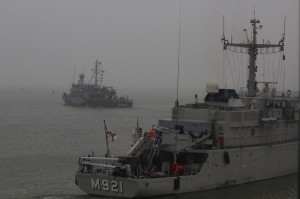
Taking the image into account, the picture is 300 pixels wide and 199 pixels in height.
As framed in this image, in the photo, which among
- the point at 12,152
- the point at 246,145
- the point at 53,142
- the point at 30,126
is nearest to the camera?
the point at 246,145

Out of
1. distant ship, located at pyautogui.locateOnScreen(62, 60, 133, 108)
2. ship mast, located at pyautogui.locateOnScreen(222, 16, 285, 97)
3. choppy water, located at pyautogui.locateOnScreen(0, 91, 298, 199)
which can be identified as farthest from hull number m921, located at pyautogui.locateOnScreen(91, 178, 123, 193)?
distant ship, located at pyautogui.locateOnScreen(62, 60, 133, 108)

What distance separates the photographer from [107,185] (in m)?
23.4

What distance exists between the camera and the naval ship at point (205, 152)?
932 inches

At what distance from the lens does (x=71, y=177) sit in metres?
29.8

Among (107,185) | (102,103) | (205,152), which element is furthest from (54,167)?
(102,103)

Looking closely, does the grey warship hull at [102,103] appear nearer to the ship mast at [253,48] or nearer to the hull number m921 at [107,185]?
the ship mast at [253,48]

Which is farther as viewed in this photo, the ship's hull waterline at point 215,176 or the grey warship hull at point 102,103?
the grey warship hull at point 102,103

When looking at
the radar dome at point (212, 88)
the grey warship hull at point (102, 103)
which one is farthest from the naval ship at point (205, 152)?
the grey warship hull at point (102, 103)

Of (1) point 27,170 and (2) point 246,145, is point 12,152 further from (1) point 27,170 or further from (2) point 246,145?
(2) point 246,145

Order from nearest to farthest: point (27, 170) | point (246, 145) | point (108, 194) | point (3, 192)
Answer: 1. point (108, 194)
2. point (3, 192)
3. point (246, 145)
4. point (27, 170)

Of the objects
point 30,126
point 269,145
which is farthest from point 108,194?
point 30,126

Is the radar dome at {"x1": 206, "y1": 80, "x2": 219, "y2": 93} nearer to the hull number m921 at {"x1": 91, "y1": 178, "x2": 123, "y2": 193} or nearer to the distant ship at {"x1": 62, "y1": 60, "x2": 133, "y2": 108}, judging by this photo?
the hull number m921 at {"x1": 91, "y1": 178, "x2": 123, "y2": 193}

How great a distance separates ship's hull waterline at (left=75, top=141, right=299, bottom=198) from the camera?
2311cm

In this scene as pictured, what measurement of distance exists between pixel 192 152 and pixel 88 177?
5737 millimetres
